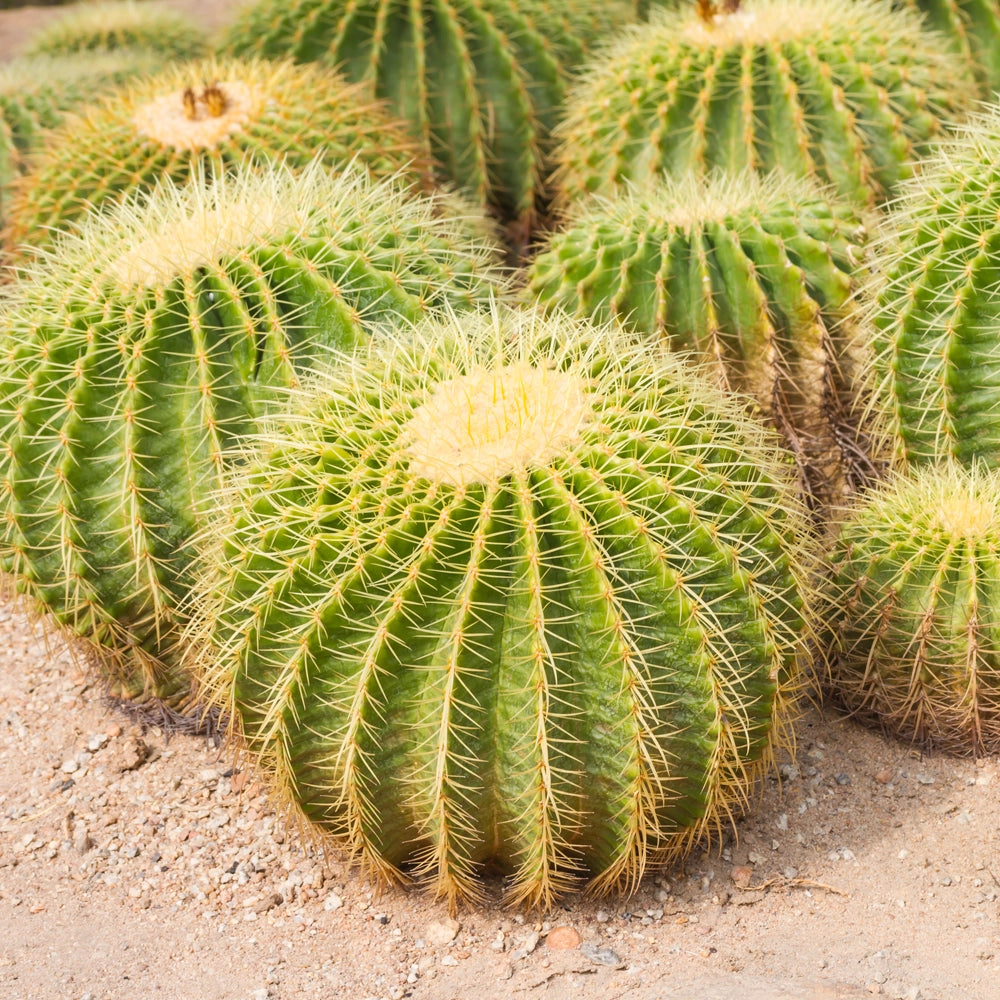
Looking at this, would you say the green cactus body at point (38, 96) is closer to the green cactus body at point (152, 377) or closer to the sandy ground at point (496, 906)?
the green cactus body at point (152, 377)

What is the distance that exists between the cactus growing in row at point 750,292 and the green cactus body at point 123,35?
402 cm

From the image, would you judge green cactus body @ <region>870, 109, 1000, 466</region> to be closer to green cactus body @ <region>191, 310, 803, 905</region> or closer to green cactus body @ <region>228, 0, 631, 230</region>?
green cactus body @ <region>191, 310, 803, 905</region>

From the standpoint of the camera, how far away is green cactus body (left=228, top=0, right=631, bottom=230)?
558 centimetres

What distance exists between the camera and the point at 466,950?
3055 mm

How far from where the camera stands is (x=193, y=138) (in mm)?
4609

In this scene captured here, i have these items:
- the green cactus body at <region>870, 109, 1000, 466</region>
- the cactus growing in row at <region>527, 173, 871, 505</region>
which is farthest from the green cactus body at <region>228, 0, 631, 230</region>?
the green cactus body at <region>870, 109, 1000, 466</region>

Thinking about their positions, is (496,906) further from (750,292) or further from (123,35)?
(123,35)

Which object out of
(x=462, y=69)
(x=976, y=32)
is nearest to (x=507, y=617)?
(x=462, y=69)

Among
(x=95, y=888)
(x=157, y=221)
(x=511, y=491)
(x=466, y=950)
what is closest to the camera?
(x=511, y=491)

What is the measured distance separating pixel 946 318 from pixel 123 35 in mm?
5322

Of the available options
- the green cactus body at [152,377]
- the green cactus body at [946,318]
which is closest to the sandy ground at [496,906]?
the green cactus body at [152,377]

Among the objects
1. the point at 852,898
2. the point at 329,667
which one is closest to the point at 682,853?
the point at 852,898

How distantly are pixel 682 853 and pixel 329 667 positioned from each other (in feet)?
3.20

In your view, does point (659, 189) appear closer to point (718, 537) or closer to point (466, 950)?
point (718, 537)
